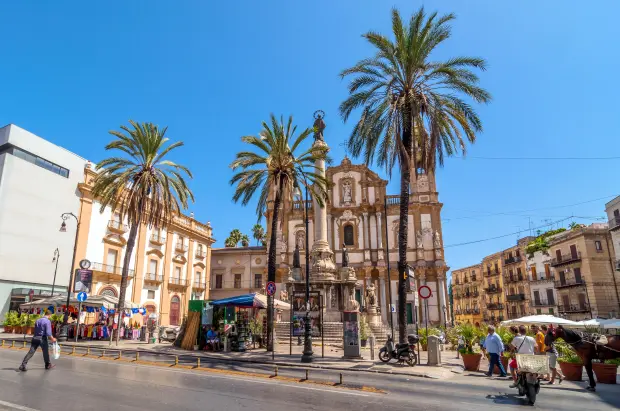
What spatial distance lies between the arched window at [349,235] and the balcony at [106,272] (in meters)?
24.3

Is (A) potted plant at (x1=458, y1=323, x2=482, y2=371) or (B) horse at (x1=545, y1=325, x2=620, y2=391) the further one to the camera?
(A) potted plant at (x1=458, y1=323, x2=482, y2=371)

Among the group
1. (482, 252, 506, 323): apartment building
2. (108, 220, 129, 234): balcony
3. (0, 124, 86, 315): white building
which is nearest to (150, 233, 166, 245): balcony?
(108, 220, 129, 234): balcony

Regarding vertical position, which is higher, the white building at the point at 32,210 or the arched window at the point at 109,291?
the white building at the point at 32,210

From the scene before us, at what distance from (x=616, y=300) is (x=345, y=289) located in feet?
90.4

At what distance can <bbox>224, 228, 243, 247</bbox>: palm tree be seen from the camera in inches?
2608

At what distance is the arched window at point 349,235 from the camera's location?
46.5 m

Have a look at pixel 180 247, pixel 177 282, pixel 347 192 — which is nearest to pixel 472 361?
pixel 347 192

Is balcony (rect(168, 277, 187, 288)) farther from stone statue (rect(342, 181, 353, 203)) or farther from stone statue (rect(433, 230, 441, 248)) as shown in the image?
stone statue (rect(433, 230, 441, 248))

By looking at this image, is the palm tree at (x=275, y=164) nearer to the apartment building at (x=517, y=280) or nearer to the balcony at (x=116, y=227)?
the balcony at (x=116, y=227)

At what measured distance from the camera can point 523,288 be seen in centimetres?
5409

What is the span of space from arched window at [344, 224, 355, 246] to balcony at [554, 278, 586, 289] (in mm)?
22665

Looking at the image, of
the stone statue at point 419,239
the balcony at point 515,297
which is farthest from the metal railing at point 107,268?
the balcony at point 515,297

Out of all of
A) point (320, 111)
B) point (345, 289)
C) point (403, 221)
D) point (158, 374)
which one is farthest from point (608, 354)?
point (320, 111)

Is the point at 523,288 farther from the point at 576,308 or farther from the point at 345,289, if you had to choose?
the point at 345,289
